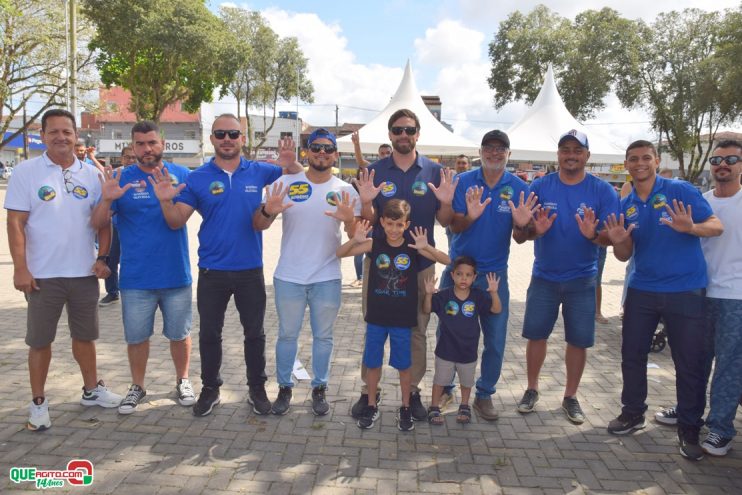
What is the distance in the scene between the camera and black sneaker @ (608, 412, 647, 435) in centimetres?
377

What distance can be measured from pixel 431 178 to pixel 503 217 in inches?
25.4

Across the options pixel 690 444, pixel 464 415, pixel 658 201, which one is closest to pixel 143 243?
pixel 464 415

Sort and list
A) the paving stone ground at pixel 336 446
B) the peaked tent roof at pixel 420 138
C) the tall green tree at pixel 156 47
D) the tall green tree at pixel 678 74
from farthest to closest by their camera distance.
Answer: the tall green tree at pixel 678 74 → the tall green tree at pixel 156 47 → the peaked tent roof at pixel 420 138 → the paving stone ground at pixel 336 446

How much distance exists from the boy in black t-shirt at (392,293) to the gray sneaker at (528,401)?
98 cm

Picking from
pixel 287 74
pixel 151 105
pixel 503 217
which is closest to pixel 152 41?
pixel 151 105

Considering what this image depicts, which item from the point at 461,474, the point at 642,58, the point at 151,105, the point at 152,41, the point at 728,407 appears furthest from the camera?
the point at 642,58

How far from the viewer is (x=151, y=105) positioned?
24500mm

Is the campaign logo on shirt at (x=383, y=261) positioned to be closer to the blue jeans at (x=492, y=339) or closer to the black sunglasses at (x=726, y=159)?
the blue jeans at (x=492, y=339)

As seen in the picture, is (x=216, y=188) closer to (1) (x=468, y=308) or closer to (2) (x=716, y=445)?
(1) (x=468, y=308)

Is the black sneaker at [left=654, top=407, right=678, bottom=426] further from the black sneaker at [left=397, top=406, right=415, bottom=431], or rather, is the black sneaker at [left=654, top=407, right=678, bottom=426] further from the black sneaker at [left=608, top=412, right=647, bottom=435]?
the black sneaker at [left=397, top=406, right=415, bottom=431]

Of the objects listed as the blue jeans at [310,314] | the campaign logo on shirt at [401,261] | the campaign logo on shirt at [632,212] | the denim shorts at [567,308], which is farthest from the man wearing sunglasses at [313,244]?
the campaign logo on shirt at [632,212]

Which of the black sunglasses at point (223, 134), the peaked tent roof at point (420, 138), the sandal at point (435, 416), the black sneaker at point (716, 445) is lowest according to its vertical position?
→ the sandal at point (435, 416)

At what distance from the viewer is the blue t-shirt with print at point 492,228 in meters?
3.88

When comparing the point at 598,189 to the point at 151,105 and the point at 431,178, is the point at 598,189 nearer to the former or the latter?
the point at 431,178
